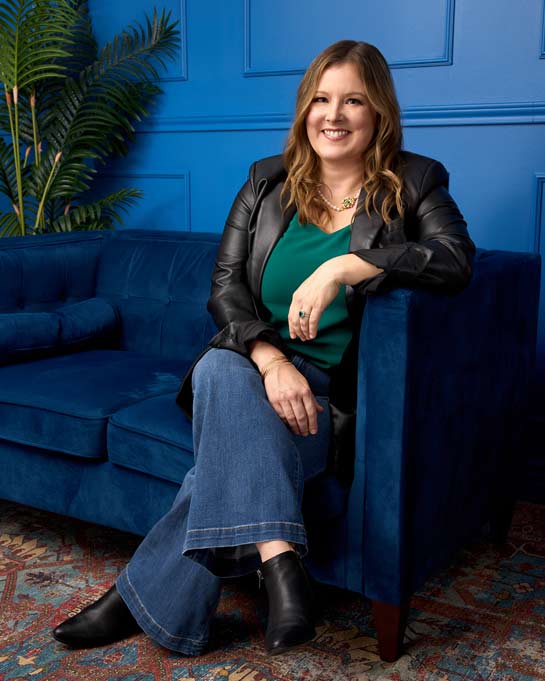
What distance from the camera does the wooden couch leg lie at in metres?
1.74

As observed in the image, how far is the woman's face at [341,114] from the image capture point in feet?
6.25

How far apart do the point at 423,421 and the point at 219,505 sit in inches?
17.3

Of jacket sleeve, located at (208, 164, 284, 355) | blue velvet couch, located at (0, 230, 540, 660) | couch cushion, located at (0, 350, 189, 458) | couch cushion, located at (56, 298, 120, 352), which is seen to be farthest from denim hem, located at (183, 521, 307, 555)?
couch cushion, located at (56, 298, 120, 352)

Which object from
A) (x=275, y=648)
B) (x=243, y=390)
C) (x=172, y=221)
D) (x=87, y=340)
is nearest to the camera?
(x=275, y=648)

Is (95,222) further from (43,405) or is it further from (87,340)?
(43,405)

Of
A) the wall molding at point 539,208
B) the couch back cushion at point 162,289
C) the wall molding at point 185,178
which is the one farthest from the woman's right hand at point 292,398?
the wall molding at point 185,178

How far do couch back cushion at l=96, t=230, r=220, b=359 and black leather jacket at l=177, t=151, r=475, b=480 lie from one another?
1.79ft

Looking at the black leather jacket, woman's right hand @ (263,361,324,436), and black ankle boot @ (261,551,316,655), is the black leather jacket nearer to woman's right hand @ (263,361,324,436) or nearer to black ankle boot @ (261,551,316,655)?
woman's right hand @ (263,361,324,436)

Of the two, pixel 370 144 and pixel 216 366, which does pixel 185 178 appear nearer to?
pixel 370 144

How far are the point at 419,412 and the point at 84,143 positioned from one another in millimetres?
2182

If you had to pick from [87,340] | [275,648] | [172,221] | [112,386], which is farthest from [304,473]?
[172,221]

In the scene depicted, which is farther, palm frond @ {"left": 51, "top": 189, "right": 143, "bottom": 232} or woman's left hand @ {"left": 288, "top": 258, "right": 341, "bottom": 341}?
palm frond @ {"left": 51, "top": 189, "right": 143, "bottom": 232}

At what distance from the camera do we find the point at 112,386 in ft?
7.24

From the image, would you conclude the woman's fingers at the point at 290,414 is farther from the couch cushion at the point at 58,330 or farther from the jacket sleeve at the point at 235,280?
the couch cushion at the point at 58,330
